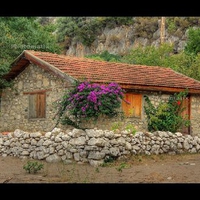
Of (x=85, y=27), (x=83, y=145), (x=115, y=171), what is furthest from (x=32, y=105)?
(x=85, y=27)

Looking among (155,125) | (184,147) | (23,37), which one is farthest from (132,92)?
(23,37)

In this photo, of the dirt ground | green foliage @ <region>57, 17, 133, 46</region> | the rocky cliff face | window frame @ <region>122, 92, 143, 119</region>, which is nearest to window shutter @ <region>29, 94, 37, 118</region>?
the dirt ground

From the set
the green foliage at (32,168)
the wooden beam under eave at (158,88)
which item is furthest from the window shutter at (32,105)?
the green foliage at (32,168)

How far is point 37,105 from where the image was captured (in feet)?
59.8

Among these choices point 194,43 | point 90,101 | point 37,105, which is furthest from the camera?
point 194,43

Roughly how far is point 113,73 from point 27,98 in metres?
4.05

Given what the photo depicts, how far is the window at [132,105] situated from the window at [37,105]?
3542 mm

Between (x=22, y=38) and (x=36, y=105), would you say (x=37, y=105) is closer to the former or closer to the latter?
(x=36, y=105)

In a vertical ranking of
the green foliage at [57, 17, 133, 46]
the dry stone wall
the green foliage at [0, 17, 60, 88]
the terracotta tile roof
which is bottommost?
the dry stone wall

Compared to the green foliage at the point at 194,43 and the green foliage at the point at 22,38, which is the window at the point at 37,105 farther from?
the green foliage at the point at 194,43

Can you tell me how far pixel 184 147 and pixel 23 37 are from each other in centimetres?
1266

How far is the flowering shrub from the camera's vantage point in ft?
48.9

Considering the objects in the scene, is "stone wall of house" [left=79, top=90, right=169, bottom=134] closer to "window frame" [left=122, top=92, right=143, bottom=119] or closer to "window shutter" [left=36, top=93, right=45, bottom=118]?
"window frame" [left=122, top=92, right=143, bottom=119]
